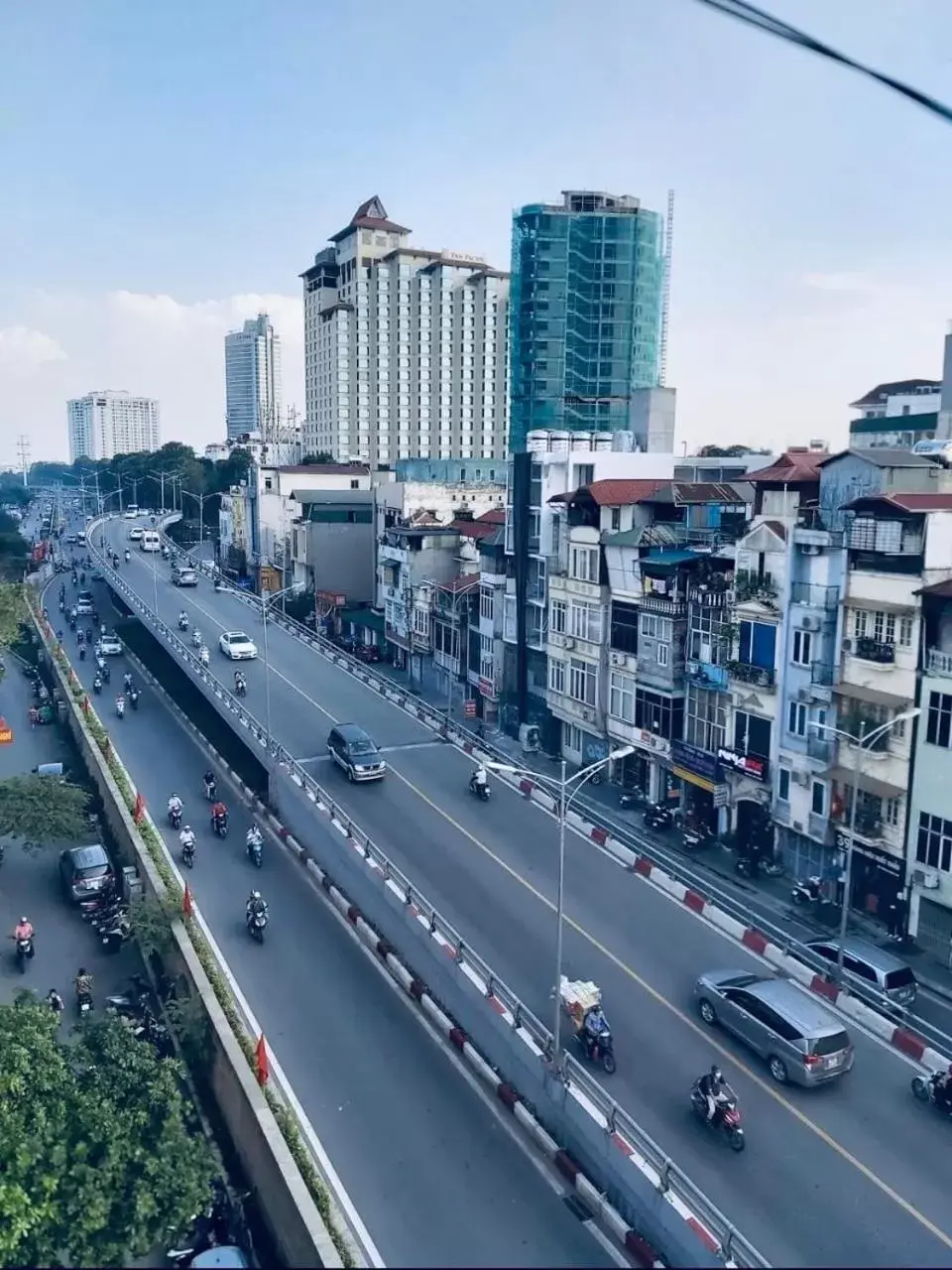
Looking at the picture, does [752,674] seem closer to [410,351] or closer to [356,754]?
[356,754]

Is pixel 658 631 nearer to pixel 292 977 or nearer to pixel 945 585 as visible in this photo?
pixel 945 585

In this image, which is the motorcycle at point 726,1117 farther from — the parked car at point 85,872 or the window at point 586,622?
the window at point 586,622

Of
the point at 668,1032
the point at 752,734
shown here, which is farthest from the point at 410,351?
the point at 668,1032

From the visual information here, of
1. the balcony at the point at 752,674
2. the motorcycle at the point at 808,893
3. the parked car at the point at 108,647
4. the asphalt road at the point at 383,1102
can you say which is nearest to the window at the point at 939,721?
the balcony at the point at 752,674

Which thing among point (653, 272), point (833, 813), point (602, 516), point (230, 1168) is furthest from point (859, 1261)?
point (653, 272)

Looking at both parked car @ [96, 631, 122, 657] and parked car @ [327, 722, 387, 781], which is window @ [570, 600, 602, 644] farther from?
parked car @ [96, 631, 122, 657]

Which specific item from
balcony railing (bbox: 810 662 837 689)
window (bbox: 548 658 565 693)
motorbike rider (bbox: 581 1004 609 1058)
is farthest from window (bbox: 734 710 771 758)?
motorbike rider (bbox: 581 1004 609 1058)
